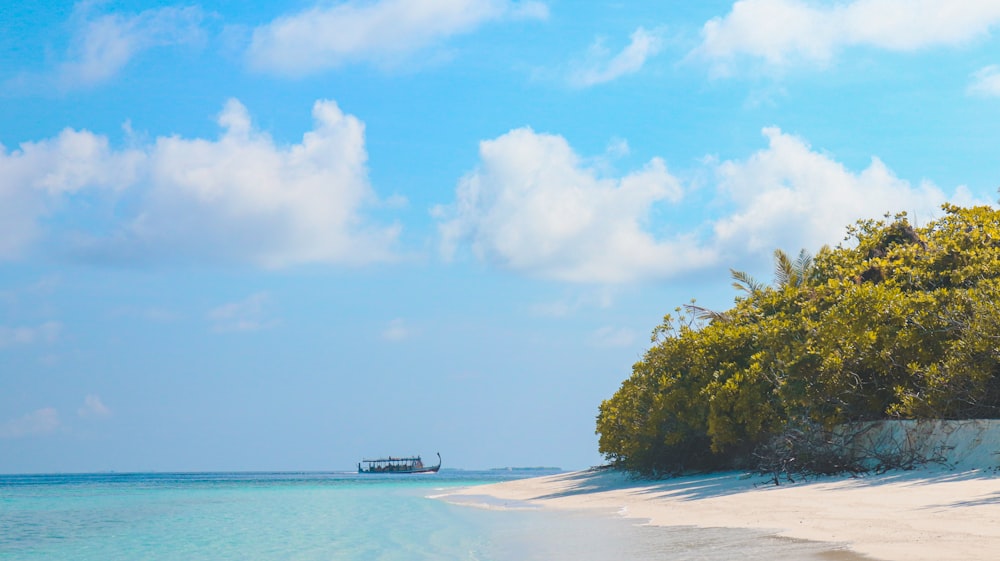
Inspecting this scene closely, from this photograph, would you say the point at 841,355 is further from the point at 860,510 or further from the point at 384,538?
the point at 384,538

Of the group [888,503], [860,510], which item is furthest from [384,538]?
[888,503]

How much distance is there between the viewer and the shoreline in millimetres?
8414

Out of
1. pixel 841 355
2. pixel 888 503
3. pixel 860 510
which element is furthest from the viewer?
pixel 841 355

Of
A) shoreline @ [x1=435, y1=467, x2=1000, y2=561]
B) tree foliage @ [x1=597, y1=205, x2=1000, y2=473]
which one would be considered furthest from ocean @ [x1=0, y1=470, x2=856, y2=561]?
tree foliage @ [x1=597, y1=205, x2=1000, y2=473]

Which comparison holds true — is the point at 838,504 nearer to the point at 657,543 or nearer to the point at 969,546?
the point at 657,543

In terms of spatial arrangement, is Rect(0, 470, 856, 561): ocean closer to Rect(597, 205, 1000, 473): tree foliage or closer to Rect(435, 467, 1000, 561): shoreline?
Rect(435, 467, 1000, 561): shoreline

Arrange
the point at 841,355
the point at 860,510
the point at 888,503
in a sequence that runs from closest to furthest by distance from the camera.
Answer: the point at 860,510
the point at 888,503
the point at 841,355

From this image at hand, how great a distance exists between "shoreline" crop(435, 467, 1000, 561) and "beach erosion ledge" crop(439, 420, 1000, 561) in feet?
0.05

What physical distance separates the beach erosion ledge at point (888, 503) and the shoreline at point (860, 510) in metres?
0.02

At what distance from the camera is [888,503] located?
480 inches

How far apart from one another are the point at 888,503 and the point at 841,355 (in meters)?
6.12

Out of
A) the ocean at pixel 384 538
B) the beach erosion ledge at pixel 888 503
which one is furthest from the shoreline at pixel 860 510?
the ocean at pixel 384 538

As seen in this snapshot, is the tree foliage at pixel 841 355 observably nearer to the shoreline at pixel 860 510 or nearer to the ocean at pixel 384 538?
the shoreline at pixel 860 510

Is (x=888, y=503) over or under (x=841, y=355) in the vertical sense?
under
